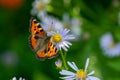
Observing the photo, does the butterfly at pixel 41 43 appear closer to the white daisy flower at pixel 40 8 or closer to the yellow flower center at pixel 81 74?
the yellow flower center at pixel 81 74

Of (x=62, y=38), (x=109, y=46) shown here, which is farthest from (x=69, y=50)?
(x=62, y=38)

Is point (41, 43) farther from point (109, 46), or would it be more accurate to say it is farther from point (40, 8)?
point (109, 46)

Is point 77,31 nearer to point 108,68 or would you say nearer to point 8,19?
point 108,68

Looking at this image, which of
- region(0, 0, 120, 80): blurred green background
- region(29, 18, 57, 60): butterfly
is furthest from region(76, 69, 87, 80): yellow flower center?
region(0, 0, 120, 80): blurred green background

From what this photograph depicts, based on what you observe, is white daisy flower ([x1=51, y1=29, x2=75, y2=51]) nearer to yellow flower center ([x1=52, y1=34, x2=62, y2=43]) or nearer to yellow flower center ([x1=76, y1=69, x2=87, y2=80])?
yellow flower center ([x1=52, y1=34, x2=62, y2=43])

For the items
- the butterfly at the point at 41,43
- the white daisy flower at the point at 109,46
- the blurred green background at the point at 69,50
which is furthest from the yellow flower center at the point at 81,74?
the white daisy flower at the point at 109,46
